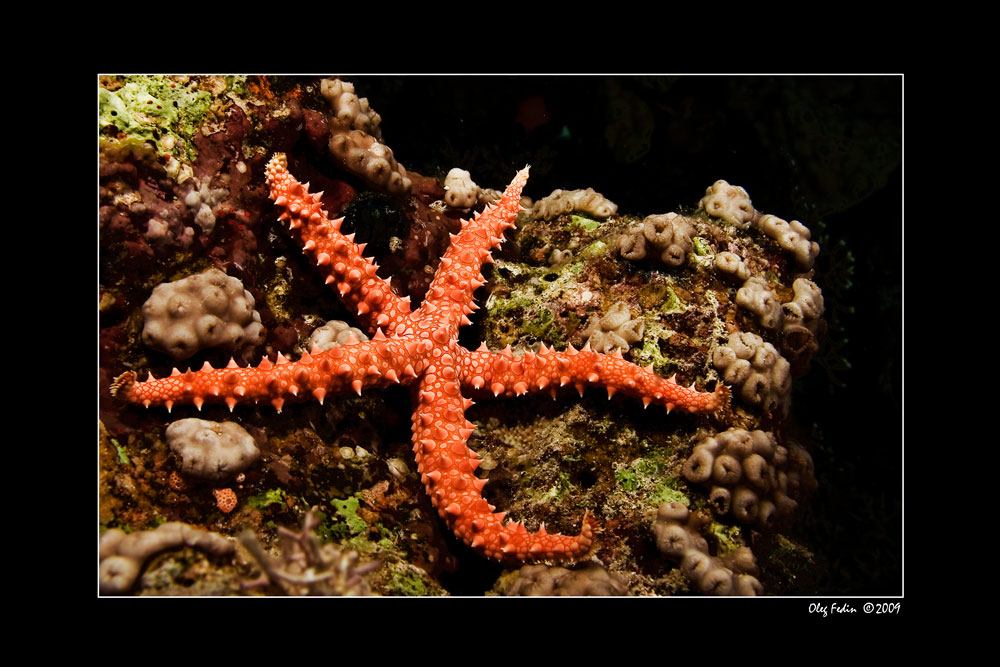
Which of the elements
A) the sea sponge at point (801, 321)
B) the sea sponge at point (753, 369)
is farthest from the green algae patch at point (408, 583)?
the sea sponge at point (801, 321)

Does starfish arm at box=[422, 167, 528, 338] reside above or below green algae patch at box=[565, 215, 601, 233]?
below

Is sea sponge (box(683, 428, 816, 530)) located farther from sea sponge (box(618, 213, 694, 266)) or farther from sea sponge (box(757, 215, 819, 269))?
sea sponge (box(757, 215, 819, 269))

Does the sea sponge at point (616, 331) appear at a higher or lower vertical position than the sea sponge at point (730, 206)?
lower

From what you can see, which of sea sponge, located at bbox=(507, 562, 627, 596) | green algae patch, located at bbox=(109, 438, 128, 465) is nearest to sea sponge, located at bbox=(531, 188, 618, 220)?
sea sponge, located at bbox=(507, 562, 627, 596)

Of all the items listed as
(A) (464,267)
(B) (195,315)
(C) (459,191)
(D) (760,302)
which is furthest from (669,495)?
(B) (195,315)

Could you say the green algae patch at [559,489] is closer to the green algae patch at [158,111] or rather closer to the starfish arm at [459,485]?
the starfish arm at [459,485]
